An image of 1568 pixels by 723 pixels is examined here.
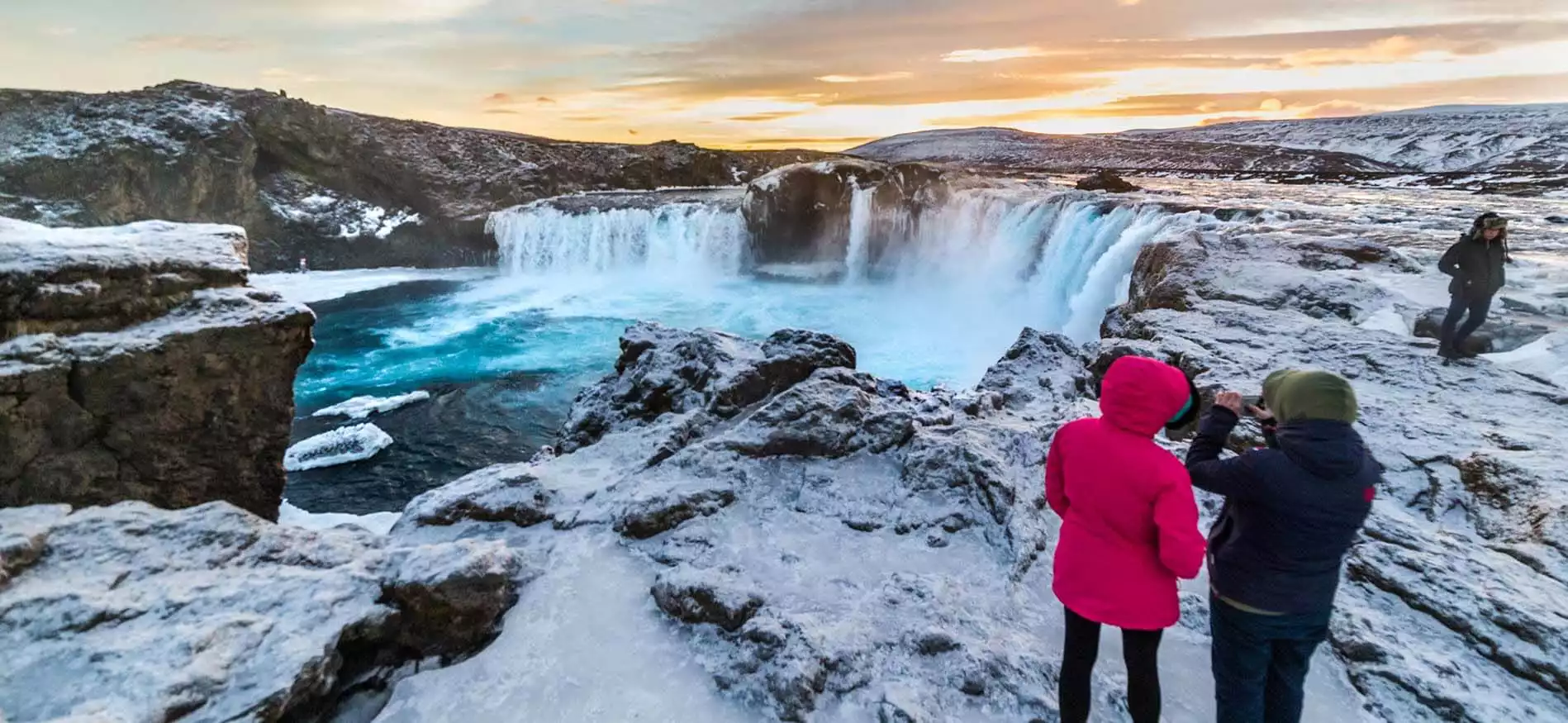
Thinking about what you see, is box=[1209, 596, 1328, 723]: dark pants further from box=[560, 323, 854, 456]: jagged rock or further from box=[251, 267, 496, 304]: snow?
box=[251, 267, 496, 304]: snow

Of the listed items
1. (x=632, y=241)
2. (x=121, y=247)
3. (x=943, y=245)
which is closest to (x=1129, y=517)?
(x=121, y=247)

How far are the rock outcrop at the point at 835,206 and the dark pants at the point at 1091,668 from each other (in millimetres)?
26455

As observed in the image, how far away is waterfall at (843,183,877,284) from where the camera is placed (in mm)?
29641

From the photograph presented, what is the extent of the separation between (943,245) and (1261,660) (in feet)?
81.6

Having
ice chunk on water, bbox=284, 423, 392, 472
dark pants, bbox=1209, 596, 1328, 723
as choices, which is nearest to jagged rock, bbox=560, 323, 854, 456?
dark pants, bbox=1209, 596, 1328, 723

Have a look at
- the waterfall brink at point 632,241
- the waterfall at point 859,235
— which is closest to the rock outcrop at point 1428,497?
the waterfall at point 859,235

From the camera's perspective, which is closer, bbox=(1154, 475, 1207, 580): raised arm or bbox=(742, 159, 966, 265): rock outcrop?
bbox=(1154, 475, 1207, 580): raised arm

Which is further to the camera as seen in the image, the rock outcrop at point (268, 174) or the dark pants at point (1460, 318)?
the rock outcrop at point (268, 174)

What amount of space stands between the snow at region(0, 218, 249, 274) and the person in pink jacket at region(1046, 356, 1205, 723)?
7.31m

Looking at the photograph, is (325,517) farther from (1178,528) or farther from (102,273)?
(1178,528)

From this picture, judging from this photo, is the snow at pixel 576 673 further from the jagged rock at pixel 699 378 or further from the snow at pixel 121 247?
the snow at pixel 121 247

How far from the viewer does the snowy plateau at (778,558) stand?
11.4ft

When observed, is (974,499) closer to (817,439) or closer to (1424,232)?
(817,439)

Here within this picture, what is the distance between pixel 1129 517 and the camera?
8.85ft
